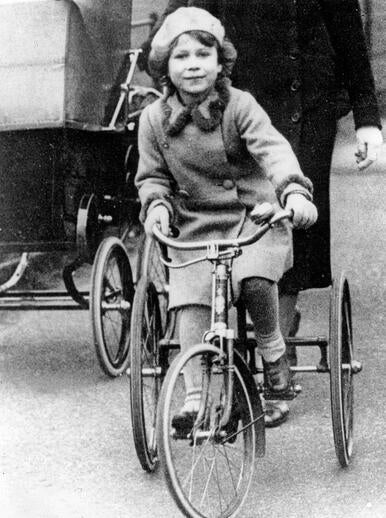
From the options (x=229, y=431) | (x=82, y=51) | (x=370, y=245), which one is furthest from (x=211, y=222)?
(x=370, y=245)

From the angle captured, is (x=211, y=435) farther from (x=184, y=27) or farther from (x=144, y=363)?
(x=184, y=27)

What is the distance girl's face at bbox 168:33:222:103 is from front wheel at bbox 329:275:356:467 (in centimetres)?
89

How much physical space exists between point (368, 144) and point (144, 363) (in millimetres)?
1293

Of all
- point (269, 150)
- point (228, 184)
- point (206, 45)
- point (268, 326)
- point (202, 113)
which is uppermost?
point (206, 45)

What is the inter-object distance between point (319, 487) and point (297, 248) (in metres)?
1.22

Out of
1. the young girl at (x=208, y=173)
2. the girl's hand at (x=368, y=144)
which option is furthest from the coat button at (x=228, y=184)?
the girl's hand at (x=368, y=144)

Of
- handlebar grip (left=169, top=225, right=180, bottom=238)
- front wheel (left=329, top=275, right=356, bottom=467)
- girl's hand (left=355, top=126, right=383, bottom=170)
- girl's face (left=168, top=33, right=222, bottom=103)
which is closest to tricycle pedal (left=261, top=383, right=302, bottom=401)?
front wheel (left=329, top=275, right=356, bottom=467)

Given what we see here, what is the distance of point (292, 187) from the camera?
3.43m

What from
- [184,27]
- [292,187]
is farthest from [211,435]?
[184,27]

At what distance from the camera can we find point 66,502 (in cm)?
360

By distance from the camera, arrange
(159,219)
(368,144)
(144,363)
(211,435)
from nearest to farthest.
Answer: (211,435)
(159,219)
(144,363)
(368,144)

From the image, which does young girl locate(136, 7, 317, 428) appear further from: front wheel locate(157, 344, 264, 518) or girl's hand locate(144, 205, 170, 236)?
front wheel locate(157, 344, 264, 518)

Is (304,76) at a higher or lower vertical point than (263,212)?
higher

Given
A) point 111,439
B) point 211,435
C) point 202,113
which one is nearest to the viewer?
point 211,435
